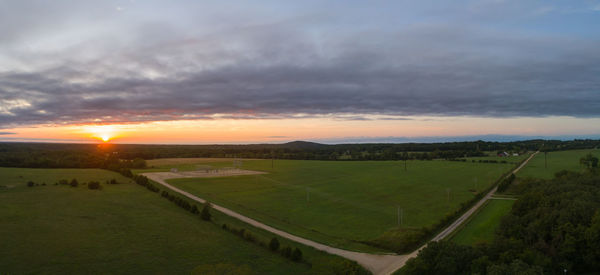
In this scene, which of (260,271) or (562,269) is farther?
(260,271)

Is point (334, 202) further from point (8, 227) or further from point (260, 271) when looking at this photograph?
point (8, 227)

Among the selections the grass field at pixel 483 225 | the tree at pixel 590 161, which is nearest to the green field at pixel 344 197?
the grass field at pixel 483 225

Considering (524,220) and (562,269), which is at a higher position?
(524,220)

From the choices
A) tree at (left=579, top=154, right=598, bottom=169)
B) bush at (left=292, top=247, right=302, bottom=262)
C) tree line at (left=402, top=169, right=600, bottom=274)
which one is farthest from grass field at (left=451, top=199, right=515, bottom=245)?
tree at (left=579, top=154, right=598, bottom=169)

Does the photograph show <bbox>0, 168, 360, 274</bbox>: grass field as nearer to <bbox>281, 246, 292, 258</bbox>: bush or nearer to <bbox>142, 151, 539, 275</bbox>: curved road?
<bbox>281, 246, 292, 258</bbox>: bush

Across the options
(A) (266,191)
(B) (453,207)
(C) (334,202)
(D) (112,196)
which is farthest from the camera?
(A) (266,191)

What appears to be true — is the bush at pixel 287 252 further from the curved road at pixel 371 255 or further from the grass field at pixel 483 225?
the grass field at pixel 483 225

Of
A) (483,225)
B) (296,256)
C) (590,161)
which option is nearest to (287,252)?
(296,256)

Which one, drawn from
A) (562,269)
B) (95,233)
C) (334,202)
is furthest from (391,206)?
(95,233)
